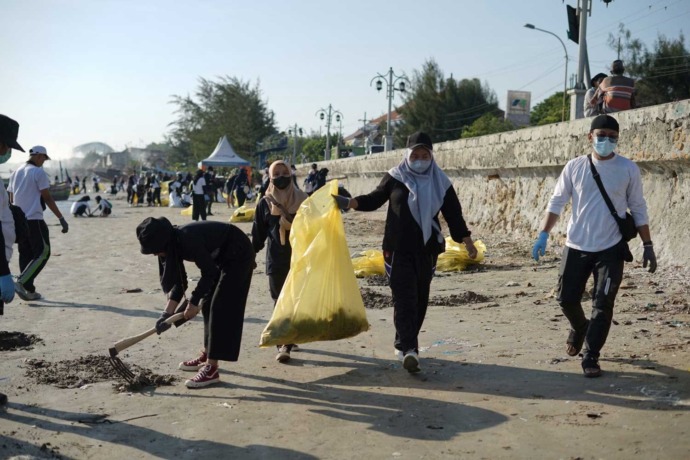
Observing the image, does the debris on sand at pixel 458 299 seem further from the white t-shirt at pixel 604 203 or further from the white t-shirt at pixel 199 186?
the white t-shirt at pixel 199 186

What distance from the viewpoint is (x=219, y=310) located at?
5.06 m

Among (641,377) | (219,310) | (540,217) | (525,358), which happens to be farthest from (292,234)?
(540,217)

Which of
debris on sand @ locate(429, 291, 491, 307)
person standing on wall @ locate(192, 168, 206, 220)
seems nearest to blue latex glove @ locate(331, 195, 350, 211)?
debris on sand @ locate(429, 291, 491, 307)

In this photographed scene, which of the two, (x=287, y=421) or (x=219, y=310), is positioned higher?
(x=219, y=310)

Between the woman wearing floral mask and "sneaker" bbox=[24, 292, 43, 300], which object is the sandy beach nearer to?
"sneaker" bbox=[24, 292, 43, 300]

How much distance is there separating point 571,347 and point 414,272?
1168 mm

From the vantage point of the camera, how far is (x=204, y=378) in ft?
16.4

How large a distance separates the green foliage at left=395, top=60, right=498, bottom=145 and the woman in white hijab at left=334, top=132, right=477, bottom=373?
53.2 m

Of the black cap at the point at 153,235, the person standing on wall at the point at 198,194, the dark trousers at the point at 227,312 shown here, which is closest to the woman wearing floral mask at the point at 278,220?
the dark trousers at the point at 227,312

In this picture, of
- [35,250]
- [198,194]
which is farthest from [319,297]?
[198,194]

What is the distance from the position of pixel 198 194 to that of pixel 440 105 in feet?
132

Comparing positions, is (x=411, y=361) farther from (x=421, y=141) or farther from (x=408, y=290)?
(x=421, y=141)

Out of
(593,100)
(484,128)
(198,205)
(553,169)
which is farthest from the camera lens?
(484,128)

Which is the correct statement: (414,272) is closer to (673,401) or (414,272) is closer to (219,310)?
(219,310)
